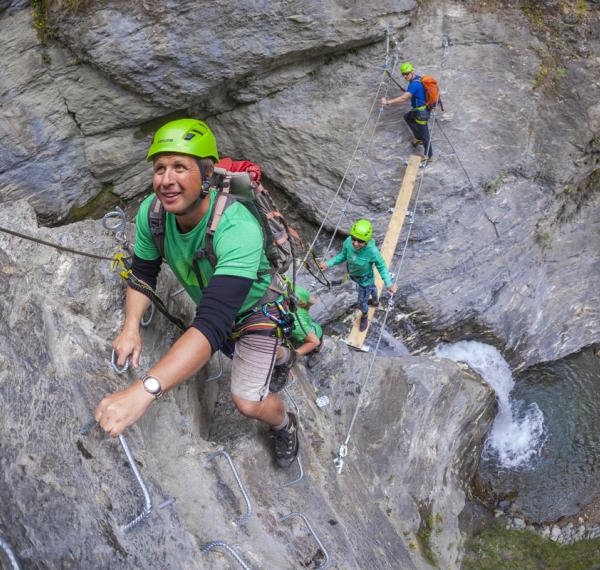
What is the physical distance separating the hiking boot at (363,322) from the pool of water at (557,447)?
4136mm

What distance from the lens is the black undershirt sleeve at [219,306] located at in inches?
116

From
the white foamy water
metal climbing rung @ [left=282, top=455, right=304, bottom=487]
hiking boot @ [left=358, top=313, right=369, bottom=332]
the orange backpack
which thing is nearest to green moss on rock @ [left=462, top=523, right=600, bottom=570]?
the white foamy water

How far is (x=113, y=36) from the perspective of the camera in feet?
31.1

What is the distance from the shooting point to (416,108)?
1112cm

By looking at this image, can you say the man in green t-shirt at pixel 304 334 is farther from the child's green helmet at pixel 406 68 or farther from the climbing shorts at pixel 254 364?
the child's green helmet at pixel 406 68

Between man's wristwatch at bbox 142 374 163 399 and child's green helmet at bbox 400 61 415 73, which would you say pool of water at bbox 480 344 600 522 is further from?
→ man's wristwatch at bbox 142 374 163 399

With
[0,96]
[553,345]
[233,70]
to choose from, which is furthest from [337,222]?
[0,96]

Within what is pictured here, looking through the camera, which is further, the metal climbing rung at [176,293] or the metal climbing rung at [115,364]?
the metal climbing rung at [176,293]

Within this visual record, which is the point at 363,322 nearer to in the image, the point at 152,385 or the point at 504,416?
the point at 504,416

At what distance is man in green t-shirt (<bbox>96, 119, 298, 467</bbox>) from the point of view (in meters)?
2.79

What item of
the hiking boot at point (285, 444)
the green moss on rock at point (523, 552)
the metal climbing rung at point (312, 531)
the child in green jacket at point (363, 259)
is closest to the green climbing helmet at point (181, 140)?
the hiking boot at point (285, 444)

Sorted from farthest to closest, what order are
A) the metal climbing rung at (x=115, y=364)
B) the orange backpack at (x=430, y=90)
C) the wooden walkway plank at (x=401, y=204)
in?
the wooden walkway plank at (x=401, y=204) < the orange backpack at (x=430, y=90) < the metal climbing rung at (x=115, y=364)

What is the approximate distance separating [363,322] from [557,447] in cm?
546

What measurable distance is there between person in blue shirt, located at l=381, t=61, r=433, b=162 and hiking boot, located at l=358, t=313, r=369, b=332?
4329 mm
